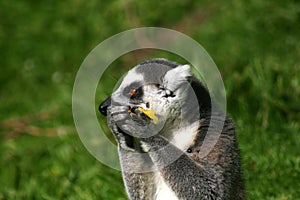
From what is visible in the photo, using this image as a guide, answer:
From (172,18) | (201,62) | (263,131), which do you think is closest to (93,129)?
(201,62)

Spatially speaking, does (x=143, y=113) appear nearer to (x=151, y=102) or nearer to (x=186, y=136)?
(x=151, y=102)

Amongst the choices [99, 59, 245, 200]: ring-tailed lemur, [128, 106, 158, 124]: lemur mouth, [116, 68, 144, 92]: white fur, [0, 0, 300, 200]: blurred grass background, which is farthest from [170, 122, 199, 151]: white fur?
[0, 0, 300, 200]: blurred grass background

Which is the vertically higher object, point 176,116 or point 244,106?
point 176,116

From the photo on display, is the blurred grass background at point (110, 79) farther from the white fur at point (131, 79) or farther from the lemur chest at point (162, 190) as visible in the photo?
the white fur at point (131, 79)

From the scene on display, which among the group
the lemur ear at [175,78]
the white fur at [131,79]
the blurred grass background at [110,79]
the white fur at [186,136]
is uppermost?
the white fur at [131,79]

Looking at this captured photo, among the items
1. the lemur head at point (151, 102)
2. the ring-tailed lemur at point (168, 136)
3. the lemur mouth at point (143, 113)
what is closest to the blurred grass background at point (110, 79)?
the ring-tailed lemur at point (168, 136)

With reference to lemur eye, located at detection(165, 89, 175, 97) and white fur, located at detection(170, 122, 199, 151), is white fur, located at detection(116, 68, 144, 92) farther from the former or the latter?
white fur, located at detection(170, 122, 199, 151)

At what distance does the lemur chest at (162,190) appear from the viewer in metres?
3.80

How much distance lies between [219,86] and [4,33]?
5328 mm

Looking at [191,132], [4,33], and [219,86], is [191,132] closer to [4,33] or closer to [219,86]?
[219,86]

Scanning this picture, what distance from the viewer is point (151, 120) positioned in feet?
12.2

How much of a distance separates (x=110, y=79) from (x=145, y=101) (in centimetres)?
292

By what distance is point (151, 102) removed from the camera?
148 inches

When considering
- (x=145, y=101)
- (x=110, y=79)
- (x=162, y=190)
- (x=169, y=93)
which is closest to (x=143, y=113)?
(x=145, y=101)
